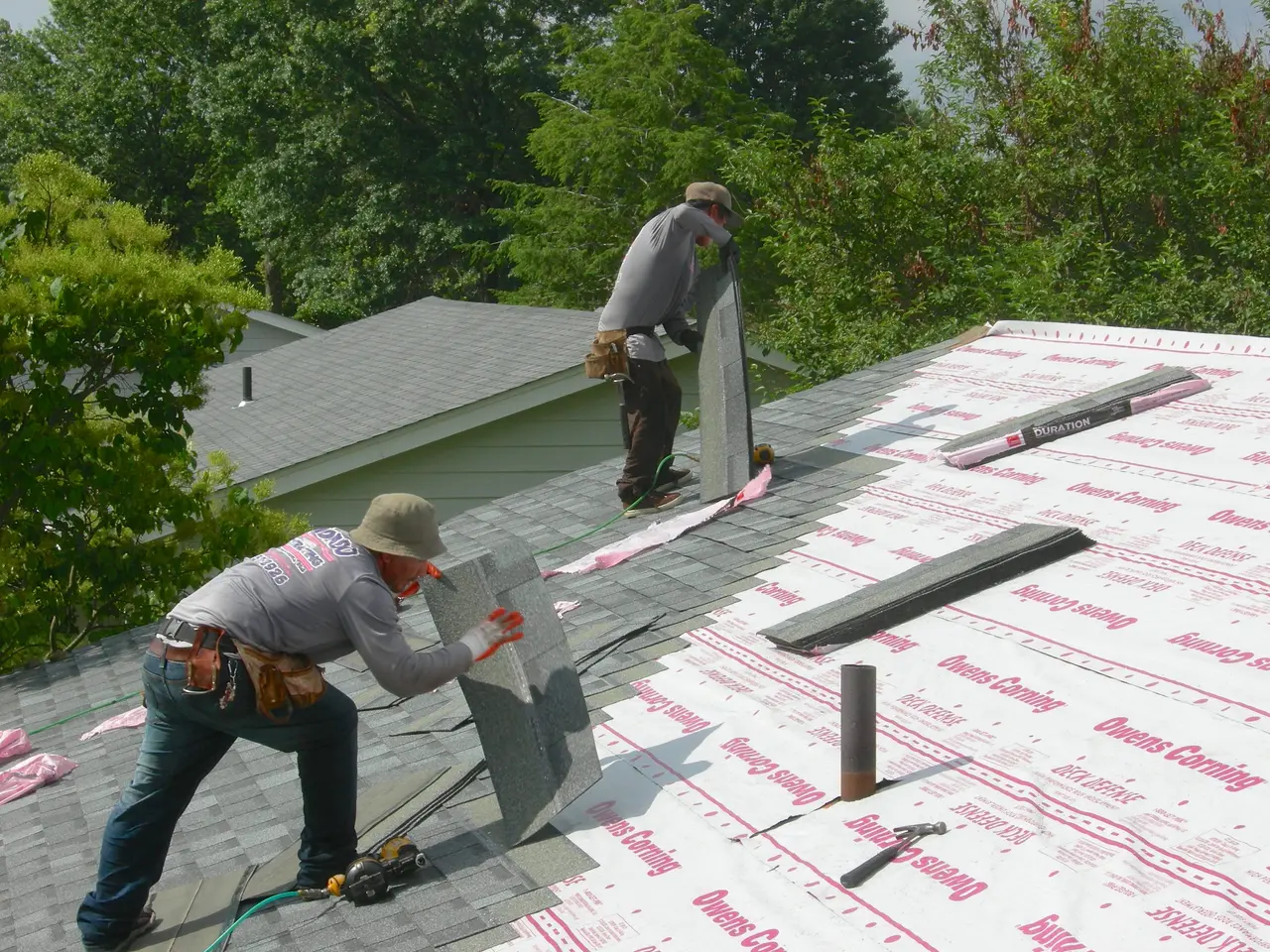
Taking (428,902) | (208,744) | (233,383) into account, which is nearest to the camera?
(428,902)

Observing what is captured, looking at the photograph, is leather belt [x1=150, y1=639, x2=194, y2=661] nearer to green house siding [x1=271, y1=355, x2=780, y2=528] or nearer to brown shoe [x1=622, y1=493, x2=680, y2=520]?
brown shoe [x1=622, y1=493, x2=680, y2=520]

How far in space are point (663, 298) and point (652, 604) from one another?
238 cm

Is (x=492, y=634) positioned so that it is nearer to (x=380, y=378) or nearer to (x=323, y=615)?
(x=323, y=615)

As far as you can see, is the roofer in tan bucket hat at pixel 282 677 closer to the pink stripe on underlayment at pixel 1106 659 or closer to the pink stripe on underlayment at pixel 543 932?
the pink stripe on underlayment at pixel 543 932

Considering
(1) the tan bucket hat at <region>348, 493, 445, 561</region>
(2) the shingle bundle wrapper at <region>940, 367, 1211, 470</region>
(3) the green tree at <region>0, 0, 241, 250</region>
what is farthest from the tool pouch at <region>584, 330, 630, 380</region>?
(3) the green tree at <region>0, 0, 241, 250</region>

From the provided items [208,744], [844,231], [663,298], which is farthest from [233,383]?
[208,744]

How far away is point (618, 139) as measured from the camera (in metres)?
29.8

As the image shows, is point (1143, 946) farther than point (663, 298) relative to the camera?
No

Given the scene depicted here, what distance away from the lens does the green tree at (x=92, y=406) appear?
30.9 feet

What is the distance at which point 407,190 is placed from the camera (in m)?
34.7

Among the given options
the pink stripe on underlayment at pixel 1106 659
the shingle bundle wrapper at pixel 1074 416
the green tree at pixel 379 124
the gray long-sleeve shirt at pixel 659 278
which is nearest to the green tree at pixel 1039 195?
the shingle bundle wrapper at pixel 1074 416

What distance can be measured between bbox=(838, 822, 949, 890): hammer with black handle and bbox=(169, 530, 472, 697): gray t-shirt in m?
1.33

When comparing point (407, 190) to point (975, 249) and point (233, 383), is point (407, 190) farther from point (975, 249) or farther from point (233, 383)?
point (975, 249)

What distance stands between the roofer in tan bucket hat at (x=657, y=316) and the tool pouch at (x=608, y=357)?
46 millimetres
